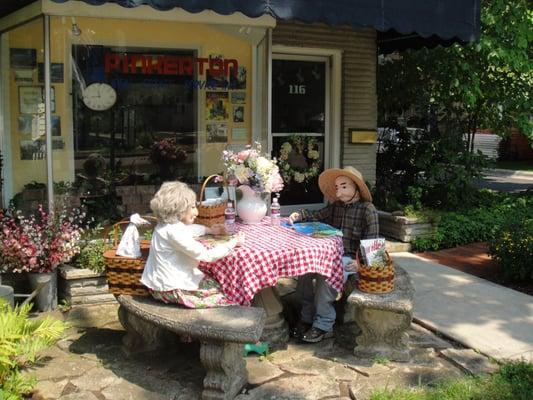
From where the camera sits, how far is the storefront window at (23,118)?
6230 mm

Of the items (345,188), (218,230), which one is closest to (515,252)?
(345,188)

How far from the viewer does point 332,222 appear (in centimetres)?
519

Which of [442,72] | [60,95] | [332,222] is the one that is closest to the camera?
[332,222]

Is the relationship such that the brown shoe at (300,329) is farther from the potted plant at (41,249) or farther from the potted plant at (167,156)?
the potted plant at (167,156)

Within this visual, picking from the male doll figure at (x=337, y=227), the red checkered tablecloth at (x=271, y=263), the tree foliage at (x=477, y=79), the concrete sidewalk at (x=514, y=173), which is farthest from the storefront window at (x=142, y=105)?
the concrete sidewalk at (x=514, y=173)

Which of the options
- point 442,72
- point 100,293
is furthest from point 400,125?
point 100,293

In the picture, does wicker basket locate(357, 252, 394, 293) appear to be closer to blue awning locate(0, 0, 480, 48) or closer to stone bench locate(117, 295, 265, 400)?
stone bench locate(117, 295, 265, 400)

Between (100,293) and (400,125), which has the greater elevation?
(400,125)

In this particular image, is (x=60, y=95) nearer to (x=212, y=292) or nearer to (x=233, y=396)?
(x=212, y=292)

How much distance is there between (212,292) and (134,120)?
11.7ft

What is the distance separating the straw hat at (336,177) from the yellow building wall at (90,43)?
7.99ft

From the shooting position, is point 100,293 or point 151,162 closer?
point 100,293

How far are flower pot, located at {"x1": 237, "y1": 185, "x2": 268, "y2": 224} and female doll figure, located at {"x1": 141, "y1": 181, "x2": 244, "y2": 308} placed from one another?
0.75 metres

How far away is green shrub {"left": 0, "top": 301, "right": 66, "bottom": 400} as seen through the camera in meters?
3.67
